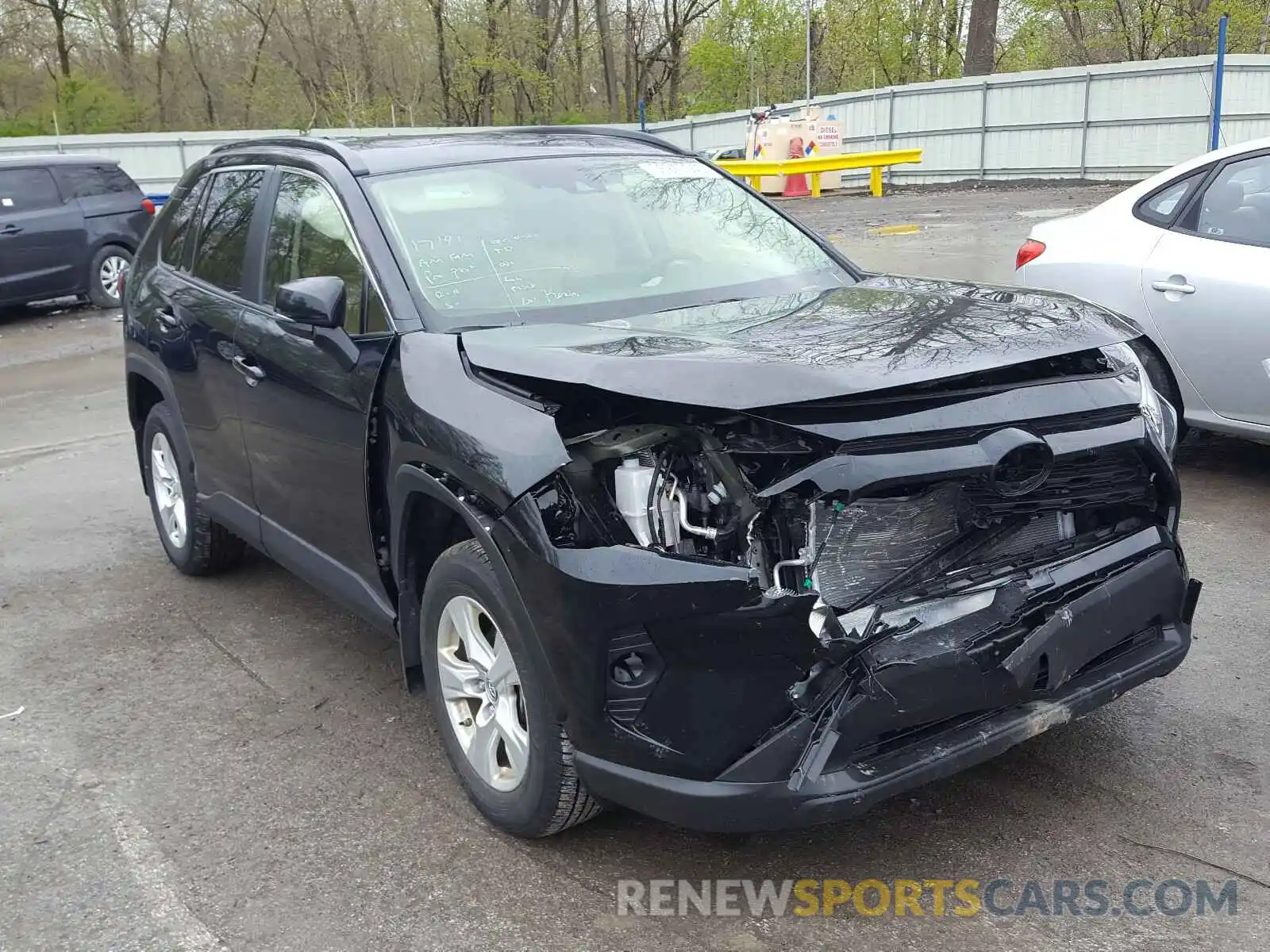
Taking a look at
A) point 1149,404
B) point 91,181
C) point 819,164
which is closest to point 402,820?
point 1149,404

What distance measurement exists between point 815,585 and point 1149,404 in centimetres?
117

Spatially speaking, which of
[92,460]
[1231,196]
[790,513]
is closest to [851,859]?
[790,513]

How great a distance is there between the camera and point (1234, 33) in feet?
109

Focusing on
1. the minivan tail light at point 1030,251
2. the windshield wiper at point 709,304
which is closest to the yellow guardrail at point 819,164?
the minivan tail light at point 1030,251

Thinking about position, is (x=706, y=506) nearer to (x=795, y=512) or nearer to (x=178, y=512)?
(x=795, y=512)

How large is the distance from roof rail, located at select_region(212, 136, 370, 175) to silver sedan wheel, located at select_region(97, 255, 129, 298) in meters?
11.5

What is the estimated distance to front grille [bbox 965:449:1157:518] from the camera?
3.01 m

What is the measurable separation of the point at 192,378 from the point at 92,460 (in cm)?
356

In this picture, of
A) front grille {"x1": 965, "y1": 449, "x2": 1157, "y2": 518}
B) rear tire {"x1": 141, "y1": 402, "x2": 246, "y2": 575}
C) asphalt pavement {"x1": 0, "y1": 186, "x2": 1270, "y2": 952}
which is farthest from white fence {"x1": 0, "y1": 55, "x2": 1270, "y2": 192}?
front grille {"x1": 965, "y1": 449, "x2": 1157, "y2": 518}

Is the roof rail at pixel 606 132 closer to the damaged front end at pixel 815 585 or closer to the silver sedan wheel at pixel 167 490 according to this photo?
the damaged front end at pixel 815 585

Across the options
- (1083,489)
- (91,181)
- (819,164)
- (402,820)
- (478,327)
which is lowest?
(402,820)

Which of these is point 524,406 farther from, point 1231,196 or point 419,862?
point 1231,196

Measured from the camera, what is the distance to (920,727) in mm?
2877

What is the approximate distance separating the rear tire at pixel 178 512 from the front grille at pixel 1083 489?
3550 mm
